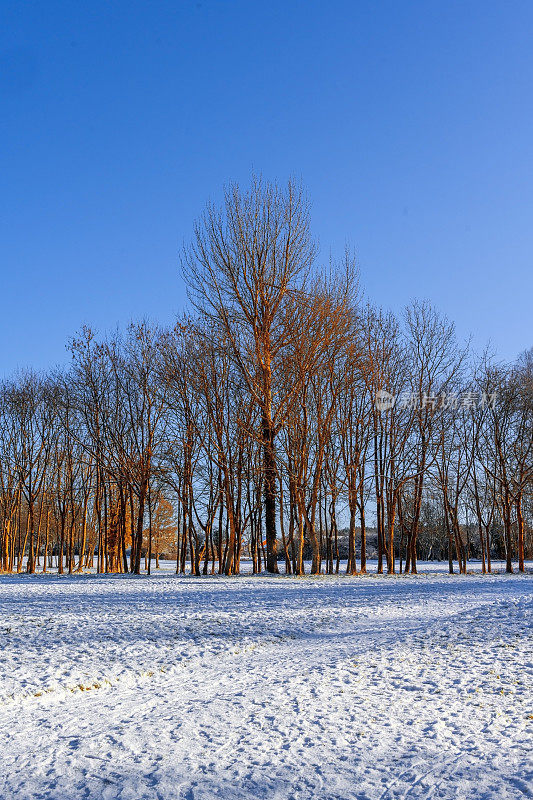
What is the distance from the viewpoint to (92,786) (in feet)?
12.1

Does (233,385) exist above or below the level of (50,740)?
above

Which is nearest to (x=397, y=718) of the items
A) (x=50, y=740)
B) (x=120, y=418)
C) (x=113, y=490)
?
(x=50, y=740)

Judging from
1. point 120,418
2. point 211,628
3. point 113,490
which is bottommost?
point 211,628

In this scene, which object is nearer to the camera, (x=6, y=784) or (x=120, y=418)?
(x=6, y=784)

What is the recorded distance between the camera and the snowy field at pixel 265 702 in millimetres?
3721

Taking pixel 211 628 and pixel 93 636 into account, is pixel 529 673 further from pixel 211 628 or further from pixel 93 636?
pixel 93 636

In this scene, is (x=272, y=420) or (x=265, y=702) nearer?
(x=265, y=702)

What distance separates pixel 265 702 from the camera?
214 inches

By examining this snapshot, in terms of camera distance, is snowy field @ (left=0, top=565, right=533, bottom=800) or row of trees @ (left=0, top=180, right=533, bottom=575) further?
row of trees @ (left=0, top=180, right=533, bottom=575)

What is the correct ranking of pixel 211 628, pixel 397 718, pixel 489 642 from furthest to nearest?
1. pixel 211 628
2. pixel 489 642
3. pixel 397 718

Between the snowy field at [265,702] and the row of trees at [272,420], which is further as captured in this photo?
the row of trees at [272,420]

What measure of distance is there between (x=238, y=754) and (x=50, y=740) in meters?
1.55

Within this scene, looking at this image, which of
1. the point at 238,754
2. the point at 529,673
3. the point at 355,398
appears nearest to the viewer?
the point at 238,754

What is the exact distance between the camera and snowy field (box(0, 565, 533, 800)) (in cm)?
372
